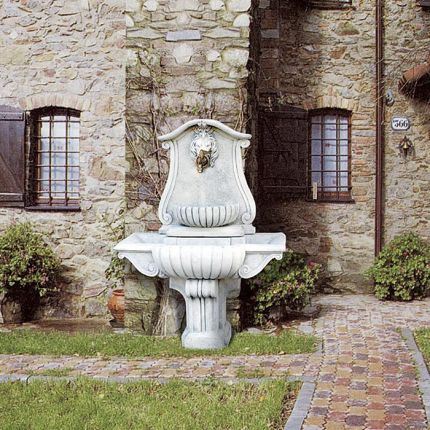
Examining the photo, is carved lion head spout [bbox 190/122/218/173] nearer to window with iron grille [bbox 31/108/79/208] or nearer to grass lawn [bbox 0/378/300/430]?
grass lawn [bbox 0/378/300/430]

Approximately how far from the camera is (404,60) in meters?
8.58

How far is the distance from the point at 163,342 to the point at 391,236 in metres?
4.08

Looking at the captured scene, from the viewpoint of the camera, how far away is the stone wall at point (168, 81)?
20.4ft

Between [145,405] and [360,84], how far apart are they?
5795 mm

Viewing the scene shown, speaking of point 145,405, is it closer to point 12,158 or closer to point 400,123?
point 12,158

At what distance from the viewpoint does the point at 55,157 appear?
8297mm

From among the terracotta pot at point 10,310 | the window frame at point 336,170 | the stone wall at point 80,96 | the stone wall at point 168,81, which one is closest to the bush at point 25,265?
the terracotta pot at point 10,310

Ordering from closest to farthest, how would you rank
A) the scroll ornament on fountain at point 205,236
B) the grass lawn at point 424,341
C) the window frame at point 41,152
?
the grass lawn at point 424,341 → the scroll ornament on fountain at point 205,236 → the window frame at point 41,152

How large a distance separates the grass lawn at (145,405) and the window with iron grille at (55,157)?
405 centimetres

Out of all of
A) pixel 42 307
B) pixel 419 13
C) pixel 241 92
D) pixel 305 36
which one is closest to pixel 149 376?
pixel 241 92

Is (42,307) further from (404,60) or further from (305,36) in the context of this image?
(404,60)

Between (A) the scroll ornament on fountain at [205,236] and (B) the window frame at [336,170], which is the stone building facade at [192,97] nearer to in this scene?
(B) the window frame at [336,170]

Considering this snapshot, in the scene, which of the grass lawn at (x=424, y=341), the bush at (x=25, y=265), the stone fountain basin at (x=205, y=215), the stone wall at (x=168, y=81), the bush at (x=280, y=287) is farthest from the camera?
the bush at (x=25, y=265)

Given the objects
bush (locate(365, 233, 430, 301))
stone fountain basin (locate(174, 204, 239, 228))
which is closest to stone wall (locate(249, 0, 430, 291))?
bush (locate(365, 233, 430, 301))
